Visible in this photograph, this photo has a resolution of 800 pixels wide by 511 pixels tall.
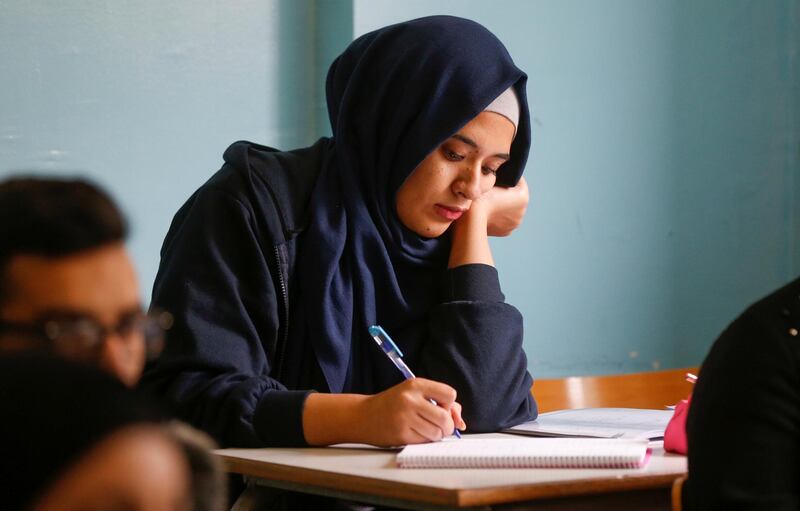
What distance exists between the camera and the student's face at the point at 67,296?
1.91ft

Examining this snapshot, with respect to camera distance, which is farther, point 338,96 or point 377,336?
point 338,96

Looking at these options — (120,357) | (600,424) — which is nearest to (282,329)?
(600,424)

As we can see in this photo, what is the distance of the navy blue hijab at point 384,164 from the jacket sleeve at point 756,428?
0.81 m

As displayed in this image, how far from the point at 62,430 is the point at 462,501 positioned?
0.72 metres

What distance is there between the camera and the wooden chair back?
235cm

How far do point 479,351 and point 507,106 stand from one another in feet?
1.46

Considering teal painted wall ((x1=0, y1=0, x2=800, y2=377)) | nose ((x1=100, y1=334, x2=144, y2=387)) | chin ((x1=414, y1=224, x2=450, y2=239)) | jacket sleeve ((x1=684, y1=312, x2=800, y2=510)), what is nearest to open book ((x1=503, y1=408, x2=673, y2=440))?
chin ((x1=414, y1=224, x2=450, y2=239))

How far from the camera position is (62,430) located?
0.47m

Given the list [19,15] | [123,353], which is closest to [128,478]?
[123,353]

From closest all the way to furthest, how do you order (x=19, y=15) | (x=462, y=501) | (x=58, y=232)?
(x=58, y=232)
(x=462, y=501)
(x=19, y=15)

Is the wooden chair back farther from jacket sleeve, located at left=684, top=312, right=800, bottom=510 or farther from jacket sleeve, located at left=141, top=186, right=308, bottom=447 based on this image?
jacket sleeve, located at left=684, top=312, right=800, bottom=510

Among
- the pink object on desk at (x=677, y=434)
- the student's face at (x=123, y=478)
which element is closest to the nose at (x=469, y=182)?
the pink object on desk at (x=677, y=434)

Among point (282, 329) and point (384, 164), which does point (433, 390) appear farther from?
point (384, 164)

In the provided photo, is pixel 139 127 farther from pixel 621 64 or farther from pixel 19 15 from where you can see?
pixel 621 64
